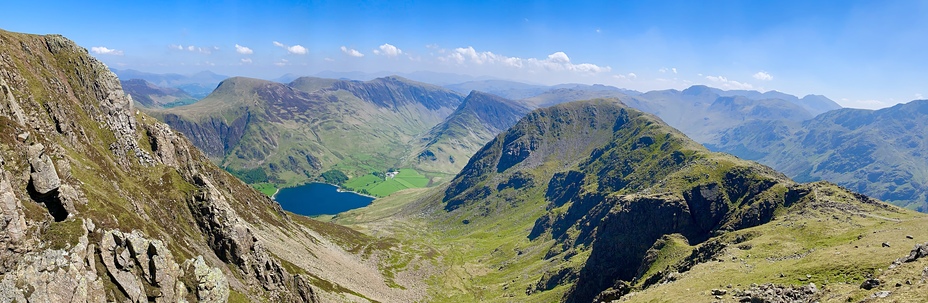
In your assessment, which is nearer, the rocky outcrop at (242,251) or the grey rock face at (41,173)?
the grey rock face at (41,173)

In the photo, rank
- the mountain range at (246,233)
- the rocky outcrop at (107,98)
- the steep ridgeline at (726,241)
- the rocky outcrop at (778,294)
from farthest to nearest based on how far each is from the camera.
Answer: the rocky outcrop at (107,98), the steep ridgeline at (726,241), the mountain range at (246,233), the rocky outcrop at (778,294)

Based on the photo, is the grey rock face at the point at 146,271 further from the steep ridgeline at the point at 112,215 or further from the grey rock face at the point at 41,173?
the grey rock face at the point at 41,173

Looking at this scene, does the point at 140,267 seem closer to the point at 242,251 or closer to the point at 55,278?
the point at 55,278

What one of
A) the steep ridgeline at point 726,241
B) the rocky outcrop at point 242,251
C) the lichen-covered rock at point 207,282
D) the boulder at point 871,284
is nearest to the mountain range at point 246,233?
the boulder at point 871,284

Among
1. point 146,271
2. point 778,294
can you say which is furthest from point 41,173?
point 778,294

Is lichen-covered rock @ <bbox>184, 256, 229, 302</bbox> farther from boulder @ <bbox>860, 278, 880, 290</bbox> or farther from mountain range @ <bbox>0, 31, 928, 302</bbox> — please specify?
boulder @ <bbox>860, 278, 880, 290</bbox>

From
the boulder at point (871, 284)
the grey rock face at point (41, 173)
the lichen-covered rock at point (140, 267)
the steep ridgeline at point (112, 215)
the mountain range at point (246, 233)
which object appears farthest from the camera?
the grey rock face at point (41, 173)

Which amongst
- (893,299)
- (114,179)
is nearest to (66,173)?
(114,179)

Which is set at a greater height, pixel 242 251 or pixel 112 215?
pixel 112 215
